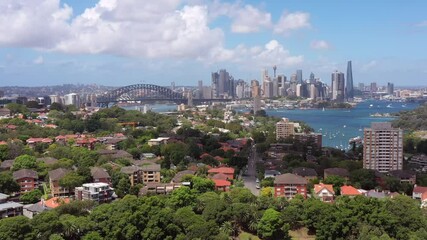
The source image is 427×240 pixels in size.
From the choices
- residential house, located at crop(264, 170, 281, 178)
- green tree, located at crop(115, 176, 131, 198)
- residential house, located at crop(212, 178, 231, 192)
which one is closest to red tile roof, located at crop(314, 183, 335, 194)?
residential house, located at crop(264, 170, 281, 178)

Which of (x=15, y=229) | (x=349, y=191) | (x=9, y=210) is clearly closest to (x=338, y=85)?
(x=349, y=191)

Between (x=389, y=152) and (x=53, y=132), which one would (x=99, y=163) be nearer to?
(x=53, y=132)

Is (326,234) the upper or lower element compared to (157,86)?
lower

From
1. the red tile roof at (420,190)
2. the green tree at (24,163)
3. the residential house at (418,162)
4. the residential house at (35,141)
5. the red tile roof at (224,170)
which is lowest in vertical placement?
the residential house at (418,162)

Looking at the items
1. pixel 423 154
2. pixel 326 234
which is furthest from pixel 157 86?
pixel 326 234

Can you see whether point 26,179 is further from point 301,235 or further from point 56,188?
point 301,235

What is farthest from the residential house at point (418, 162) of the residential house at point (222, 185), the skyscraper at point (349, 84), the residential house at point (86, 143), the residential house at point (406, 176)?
the skyscraper at point (349, 84)

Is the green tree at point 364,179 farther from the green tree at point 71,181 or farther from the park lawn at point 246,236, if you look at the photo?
the green tree at point 71,181
